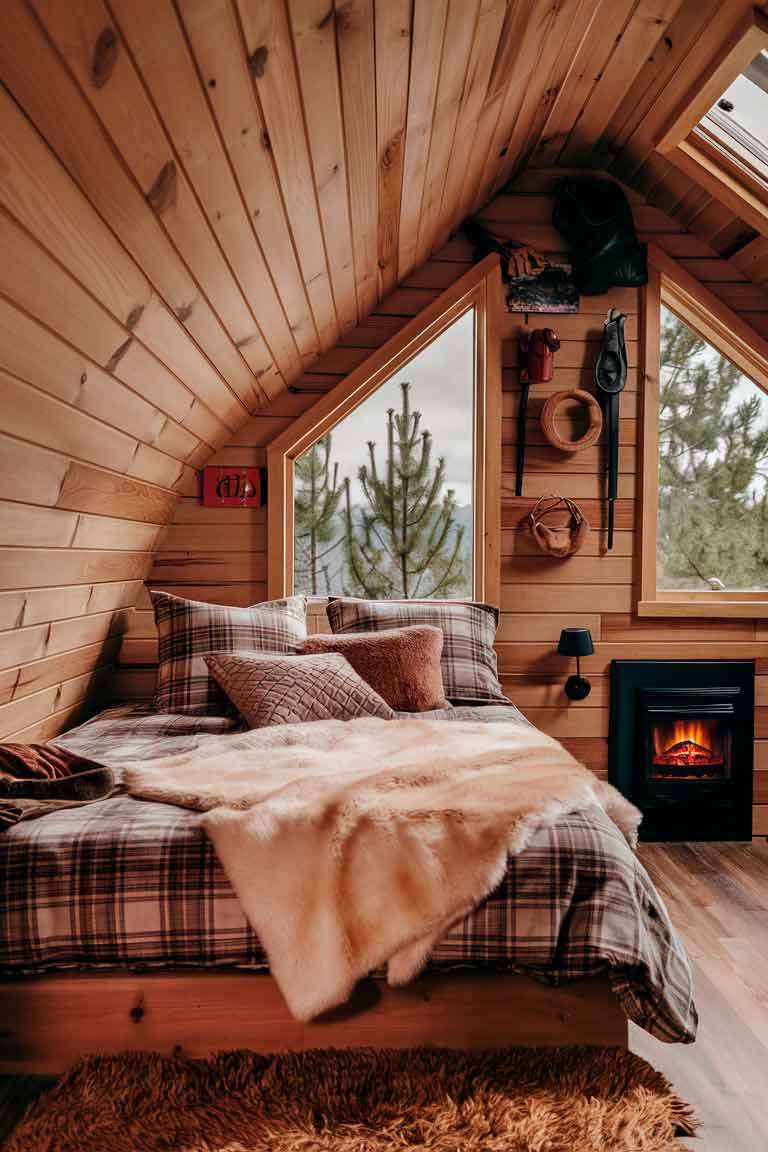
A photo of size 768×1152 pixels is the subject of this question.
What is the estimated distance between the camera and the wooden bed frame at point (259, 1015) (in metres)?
1.48

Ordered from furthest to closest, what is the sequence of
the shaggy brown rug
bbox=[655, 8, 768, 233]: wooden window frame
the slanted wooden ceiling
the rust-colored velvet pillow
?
the rust-colored velvet pillow < bbox=[655, 8, 768, 233]: wooden window frame < the shaggy brown rug < the slanted wooden ceiling

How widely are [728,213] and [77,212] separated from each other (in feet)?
8.61

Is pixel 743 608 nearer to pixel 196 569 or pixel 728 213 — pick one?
pixel 728 213

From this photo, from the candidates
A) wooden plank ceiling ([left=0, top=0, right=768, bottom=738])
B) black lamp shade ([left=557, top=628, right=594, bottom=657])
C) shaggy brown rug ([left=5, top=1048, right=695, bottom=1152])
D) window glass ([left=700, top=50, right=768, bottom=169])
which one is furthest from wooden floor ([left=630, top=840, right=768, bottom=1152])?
window glass ([left=700, top=50, right=768, bottom=169])

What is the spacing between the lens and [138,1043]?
4.91 ft

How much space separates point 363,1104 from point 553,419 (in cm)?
253

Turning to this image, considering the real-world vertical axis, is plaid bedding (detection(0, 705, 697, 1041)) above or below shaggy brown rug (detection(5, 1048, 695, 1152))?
above

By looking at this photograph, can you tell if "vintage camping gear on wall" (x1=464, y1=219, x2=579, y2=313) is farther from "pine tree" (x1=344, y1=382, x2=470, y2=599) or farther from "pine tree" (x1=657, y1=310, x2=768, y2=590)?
"pine tree" (x1=344, y1=382, x2=470, y2=599)

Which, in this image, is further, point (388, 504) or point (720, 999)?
point (388, 504)

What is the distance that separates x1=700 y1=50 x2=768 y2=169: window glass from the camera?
2512mm

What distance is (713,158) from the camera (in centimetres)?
282

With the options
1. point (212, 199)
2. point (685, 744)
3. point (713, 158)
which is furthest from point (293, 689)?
point (713, 158)

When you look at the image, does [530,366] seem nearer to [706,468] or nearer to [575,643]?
[706,468]

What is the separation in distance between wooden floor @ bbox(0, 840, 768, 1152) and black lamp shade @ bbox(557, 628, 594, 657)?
80 centimetres
